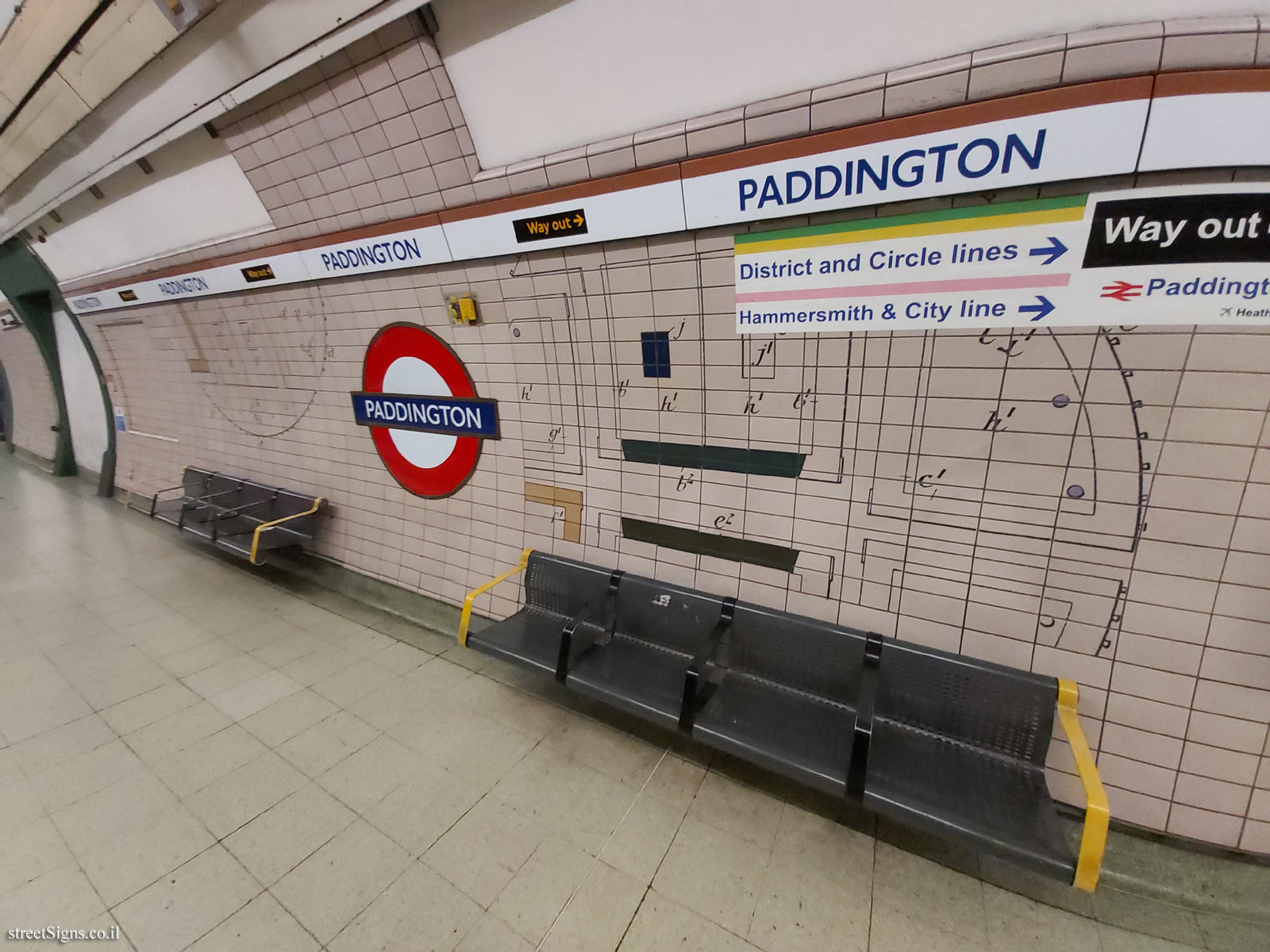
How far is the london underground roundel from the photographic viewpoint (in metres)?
2.52

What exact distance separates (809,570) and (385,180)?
8.44 ft

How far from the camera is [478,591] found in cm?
207

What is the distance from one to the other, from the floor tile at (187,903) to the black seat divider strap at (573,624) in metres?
1.13

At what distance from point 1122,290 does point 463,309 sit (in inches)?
94.6

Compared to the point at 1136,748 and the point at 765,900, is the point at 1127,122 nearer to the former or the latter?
the point at 1136,748

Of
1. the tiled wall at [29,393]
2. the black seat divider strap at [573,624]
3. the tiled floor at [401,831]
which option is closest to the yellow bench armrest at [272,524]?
the tiled floor at [401,831]

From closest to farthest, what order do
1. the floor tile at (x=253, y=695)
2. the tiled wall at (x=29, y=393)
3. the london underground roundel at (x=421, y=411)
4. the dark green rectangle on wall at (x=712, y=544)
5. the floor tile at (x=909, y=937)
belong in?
the floor tile at (x=909, y=937) → the dark green rectangle on wall at (x=712, y=544) → the floor tile at (x=253, y=695) → the london underground roundel at (x=421, y=411) → the tiled wall at (x=29, y=393)

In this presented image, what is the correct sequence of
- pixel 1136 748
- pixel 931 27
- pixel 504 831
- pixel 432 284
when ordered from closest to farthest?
pixel 931 27 < pixel 1136 748 < pixel 504 831 < pixel 432 284

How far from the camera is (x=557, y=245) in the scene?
1895 mm

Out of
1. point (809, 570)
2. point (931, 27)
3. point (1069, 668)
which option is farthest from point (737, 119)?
point (1069, 668)

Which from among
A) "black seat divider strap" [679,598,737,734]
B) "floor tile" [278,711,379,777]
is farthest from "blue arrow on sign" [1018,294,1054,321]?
"floor tile" [278,711,379,777]

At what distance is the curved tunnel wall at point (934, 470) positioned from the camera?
125cm

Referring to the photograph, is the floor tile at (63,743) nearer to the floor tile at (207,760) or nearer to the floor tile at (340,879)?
the floor tile at (207,760)

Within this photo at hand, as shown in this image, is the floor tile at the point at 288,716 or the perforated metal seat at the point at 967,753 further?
the floor tile at the point at 288,716
